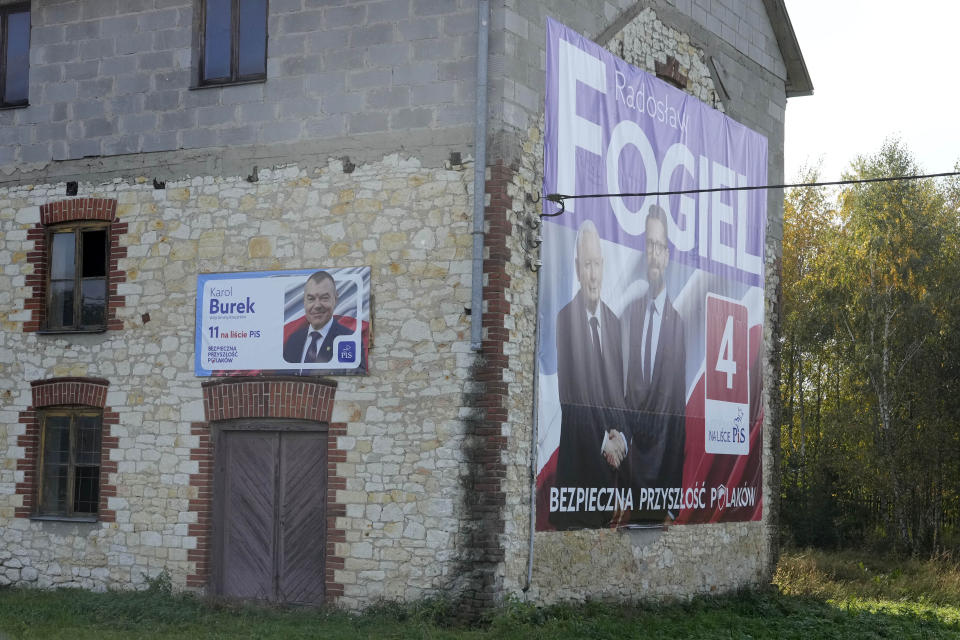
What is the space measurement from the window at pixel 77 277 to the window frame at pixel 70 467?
3.45ft

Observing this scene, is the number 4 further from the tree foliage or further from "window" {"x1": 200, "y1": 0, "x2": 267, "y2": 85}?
the tree foliage

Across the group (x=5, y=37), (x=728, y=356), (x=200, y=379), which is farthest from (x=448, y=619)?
(x=5, y=37)

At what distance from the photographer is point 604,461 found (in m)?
15.2

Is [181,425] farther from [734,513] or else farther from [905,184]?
[905,184]

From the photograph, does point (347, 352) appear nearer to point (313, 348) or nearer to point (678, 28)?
point (313, 348)

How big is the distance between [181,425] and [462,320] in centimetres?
383

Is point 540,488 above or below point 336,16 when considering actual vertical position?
below

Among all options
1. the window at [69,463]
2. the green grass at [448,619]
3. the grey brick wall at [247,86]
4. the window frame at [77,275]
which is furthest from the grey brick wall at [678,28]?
the window at [69,463]

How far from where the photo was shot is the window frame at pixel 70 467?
51.1ft

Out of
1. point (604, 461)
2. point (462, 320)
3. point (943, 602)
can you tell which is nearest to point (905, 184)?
point (943, 602)

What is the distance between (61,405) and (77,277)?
1640 millimetres

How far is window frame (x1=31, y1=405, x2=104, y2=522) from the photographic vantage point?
613 inches

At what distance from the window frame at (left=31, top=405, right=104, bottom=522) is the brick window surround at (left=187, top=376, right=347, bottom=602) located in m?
1.56

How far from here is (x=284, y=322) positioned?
14500mm
